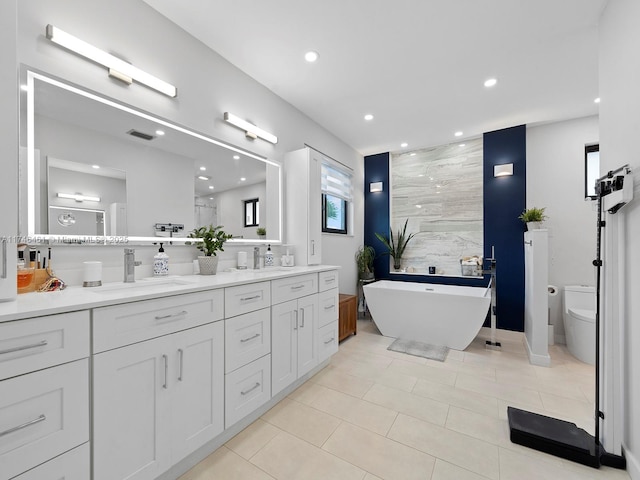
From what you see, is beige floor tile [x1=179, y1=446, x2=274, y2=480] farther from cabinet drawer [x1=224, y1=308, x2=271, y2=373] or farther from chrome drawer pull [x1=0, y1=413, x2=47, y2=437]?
chrome drawer pull [x1=0, y1=413, x2=47, y2=437]

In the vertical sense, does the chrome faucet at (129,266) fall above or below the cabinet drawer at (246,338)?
above

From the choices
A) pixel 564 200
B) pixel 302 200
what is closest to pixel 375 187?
pixel 302 200

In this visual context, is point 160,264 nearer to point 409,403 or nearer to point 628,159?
point 409,403

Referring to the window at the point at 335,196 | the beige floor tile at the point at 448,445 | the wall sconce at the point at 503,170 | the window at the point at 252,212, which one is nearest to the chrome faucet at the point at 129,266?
the window at the point at 252,212

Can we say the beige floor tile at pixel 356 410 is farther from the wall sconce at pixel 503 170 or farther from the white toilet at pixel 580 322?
the wall sconce at pixel 503 170

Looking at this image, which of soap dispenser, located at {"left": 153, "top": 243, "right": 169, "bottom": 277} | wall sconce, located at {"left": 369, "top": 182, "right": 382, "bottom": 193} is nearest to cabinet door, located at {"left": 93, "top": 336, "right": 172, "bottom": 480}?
soap dispenser, located at {"left": 153, "top": 243, "right": 169, "bottom": 277}

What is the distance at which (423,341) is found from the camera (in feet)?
11.0

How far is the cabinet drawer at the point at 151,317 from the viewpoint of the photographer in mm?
1105

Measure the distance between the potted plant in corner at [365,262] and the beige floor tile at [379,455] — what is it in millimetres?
2860

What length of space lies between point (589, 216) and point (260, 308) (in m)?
4.24

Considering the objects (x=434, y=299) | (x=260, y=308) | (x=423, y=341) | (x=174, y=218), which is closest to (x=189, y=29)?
(x=174, y=218)

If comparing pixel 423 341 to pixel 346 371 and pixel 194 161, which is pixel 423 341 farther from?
pixel 194 161

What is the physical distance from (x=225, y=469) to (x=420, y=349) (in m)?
2.39

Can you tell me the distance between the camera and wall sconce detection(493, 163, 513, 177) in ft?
12.4
